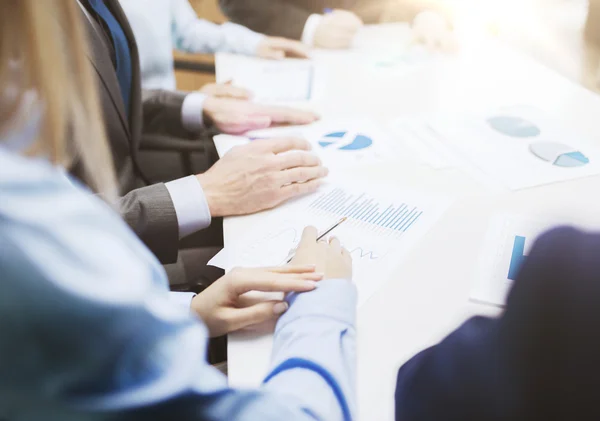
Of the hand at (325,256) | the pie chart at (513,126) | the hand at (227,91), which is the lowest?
the hand at (325,256)

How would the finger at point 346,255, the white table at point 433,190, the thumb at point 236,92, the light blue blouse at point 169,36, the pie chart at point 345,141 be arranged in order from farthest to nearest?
the light blue blouse at point 169,36, the thumb at point 236,92, the pie chart at point 345,141, the finger at point 346,255, the white table at point 433,190

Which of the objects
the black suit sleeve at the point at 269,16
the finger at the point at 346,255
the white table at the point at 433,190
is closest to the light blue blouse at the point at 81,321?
the white table at the point at 433,190

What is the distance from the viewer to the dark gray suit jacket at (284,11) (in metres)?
1.82

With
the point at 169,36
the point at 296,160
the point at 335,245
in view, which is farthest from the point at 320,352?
the point at 169,36

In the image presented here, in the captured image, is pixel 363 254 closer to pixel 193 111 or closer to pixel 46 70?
pixel 46 70

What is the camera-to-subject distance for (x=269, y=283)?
2.17ft

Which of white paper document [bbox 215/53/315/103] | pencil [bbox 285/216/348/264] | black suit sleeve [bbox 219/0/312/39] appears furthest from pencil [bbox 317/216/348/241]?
black suit sleeve [bbox 219/0/312/39]

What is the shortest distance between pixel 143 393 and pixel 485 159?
0.88 meters

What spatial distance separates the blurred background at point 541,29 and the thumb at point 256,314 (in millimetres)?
1156

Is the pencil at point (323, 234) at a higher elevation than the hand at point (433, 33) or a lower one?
lower

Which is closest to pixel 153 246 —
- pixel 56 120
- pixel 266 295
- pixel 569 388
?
pixel 266 295

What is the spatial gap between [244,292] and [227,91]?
784 millimetres

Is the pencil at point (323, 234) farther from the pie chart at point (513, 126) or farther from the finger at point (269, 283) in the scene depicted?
the pie chart at point (513, 126)

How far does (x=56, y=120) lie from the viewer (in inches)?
20.5
